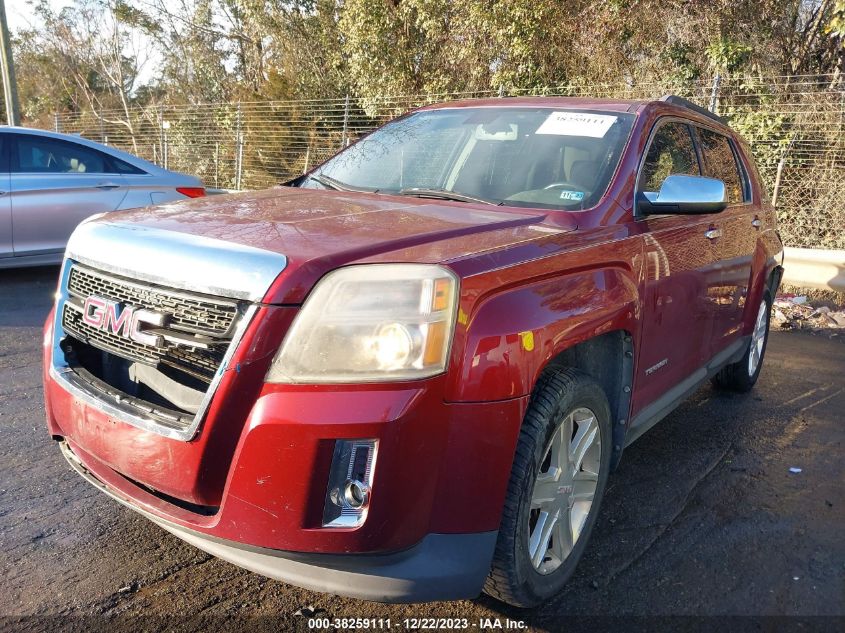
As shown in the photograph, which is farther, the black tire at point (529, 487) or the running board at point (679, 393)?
the running board at point (679, 393)

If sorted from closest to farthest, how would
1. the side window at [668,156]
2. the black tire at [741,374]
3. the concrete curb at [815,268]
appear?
the side window at [668,156], the black tire at [741,374], the concrete curb at [815,268]

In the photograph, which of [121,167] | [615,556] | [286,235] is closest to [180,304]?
[286,235]

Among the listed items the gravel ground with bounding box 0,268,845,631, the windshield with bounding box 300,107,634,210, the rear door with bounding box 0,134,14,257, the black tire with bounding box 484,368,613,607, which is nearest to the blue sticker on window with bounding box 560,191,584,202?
the windshield with bounding box 300,107,634,210

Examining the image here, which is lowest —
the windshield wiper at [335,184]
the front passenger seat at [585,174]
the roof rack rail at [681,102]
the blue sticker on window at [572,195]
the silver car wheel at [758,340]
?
the silver car wheel at [758,340]

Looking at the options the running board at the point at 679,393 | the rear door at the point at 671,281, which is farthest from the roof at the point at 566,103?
the running board at the point at 679,393

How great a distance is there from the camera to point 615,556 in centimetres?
295

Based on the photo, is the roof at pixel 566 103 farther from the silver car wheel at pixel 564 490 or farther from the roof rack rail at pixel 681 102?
the silver car wheel at pixel 564 490

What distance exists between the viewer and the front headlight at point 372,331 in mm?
1989

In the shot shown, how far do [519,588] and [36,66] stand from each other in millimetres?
36444

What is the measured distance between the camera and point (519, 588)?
92.5 inches

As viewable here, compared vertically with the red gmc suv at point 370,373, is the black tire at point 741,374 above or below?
below

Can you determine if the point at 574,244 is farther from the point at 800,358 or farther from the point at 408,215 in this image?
the point at 800,358

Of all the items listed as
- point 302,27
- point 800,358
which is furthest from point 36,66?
point 800,358

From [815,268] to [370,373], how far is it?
7990 mm
